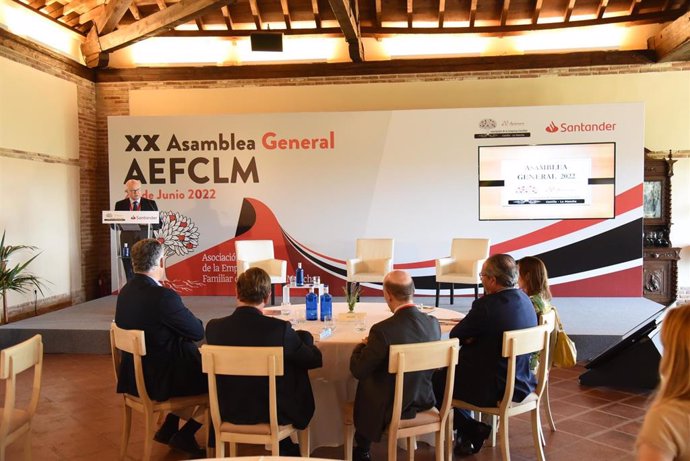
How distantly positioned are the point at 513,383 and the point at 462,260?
14.3 ft

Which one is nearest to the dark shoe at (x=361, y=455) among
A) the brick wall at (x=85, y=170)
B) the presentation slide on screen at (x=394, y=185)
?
the presentation slide on screen at (x=394, y=185)

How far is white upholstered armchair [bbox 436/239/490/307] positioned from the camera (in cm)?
722

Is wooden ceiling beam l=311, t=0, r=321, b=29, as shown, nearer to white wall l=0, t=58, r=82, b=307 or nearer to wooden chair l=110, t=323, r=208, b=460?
white wall l=0, t=58, r=82, b=307

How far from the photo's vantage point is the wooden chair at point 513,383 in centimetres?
305

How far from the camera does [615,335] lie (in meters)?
5.73

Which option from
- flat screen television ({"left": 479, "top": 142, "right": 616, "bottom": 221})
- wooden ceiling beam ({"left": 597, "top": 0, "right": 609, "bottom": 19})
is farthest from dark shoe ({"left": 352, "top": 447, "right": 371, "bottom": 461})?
wooden ceiling beam ({"left": 597, "top": 0, "right": 609, "bottom": 19})

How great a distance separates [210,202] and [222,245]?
2.13ft

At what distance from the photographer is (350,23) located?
303 inches

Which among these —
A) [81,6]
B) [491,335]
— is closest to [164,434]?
[491,335]

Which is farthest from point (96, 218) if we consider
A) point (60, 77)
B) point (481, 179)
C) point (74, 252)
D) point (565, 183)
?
point (565, 183)

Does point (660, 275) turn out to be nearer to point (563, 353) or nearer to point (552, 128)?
point (552, 128)

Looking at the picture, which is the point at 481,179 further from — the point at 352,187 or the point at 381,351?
the point at 381,351

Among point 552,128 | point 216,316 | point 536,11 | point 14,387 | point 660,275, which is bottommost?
point 216,316

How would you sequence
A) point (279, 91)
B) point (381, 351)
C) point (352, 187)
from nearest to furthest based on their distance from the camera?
point (381, 351)
point (352, 187)
point (279, 91)
